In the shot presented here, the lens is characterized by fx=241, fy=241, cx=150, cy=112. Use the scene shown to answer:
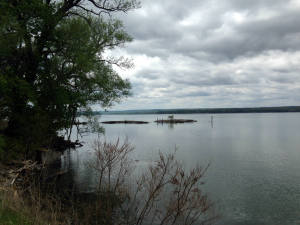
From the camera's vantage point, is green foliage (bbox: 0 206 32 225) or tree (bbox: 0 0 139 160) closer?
green foliage (bbox: 0 206 32 225)

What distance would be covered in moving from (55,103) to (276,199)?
17.9m

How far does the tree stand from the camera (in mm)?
17328

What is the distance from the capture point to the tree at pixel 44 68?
56.9 feet

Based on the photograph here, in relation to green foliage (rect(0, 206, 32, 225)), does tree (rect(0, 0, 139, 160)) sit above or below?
above

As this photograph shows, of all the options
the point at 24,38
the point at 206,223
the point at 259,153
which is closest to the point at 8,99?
the point at 24,38

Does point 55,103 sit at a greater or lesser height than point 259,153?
greater

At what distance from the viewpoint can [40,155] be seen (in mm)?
22609

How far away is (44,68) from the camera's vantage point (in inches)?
811

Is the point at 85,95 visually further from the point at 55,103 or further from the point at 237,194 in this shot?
the point at 237,194

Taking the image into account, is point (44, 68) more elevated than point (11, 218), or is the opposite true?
point (44, 68)

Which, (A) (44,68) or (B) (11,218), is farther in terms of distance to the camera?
(A) (44,68)

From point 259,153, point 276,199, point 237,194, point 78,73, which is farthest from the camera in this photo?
point 259,153

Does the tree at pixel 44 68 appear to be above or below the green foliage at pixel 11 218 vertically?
above

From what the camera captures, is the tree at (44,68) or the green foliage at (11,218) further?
the tree at (44,68)
